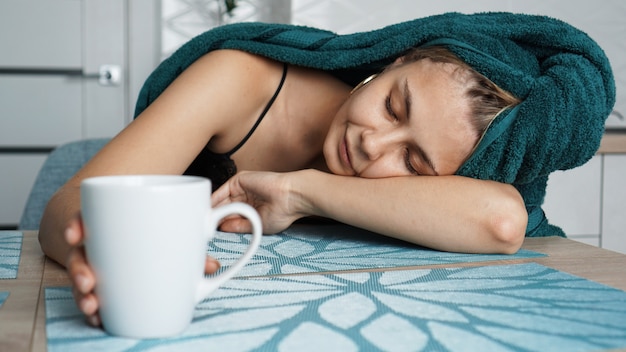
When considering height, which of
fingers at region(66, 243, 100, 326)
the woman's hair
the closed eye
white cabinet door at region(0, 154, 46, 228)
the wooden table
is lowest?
white cabinet door at region(0, 154, 46, 228)

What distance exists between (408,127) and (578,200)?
63.2 inches

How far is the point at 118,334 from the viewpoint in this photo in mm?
491

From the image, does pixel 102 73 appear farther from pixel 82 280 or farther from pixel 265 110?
pixel 82 280

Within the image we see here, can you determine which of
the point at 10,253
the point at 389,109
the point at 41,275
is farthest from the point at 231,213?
the point at 389,109

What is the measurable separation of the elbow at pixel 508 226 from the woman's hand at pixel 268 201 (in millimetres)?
278

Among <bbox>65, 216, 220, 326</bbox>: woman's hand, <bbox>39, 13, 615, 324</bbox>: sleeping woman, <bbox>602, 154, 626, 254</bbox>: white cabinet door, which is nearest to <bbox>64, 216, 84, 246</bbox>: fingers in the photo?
<bbox>65, 216, 220, 326</bbox>: woman's hand

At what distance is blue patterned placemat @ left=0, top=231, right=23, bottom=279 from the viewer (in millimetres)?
703

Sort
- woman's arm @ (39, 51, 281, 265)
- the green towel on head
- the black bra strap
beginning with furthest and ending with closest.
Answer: the black bra strap, the green towel on head, woman's arm @ (39, 51, 281, 265)

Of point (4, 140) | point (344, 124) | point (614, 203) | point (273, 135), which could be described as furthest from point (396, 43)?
point (4, 140)

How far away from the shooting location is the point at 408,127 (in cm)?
97

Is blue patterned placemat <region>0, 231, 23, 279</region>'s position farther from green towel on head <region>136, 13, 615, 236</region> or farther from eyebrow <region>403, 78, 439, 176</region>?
eyebrow <region>403, 78, 439, 176</region>

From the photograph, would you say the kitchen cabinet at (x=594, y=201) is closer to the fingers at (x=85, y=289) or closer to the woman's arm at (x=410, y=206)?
the woman's arm at (x=410, y=206)

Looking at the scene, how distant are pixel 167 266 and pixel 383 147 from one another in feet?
1.83

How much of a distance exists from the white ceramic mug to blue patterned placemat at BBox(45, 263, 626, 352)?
21 millimetres
